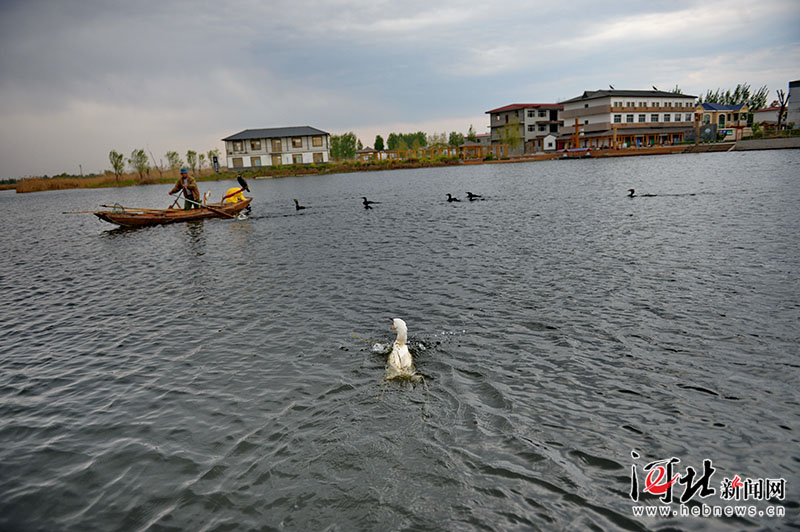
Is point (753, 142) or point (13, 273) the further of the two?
point (753, 142)

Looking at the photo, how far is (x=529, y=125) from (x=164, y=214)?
104 m

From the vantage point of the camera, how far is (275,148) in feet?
374

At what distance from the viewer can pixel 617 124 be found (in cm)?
9981

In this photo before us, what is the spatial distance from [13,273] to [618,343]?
2472 centimetres

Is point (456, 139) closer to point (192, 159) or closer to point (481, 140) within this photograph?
point (481, 140)

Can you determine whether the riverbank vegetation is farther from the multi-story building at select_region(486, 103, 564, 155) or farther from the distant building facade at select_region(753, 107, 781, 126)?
the distant building facade at select_region(753, 107, 781, 126)

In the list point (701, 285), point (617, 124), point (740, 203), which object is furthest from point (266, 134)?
point (701, 285)

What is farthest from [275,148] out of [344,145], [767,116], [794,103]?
[767,116]

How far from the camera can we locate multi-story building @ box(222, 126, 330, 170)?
371ft

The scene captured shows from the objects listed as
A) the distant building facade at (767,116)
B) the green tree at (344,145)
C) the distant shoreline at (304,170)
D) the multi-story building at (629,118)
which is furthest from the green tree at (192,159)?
the distant building facade at (767,116)

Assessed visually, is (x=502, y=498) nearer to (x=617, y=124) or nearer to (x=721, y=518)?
(x=721, y=518)

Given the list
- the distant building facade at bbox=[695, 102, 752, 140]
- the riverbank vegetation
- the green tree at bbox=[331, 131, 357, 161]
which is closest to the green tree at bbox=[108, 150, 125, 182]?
the riverbank vegetation

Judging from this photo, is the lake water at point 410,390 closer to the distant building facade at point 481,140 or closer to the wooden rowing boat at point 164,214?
the wooden rowing boat at point 164,214

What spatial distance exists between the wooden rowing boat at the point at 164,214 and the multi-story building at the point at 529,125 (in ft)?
303
